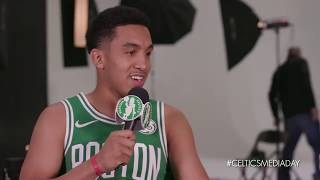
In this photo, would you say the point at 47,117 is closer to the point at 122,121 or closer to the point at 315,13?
the point at 122,121

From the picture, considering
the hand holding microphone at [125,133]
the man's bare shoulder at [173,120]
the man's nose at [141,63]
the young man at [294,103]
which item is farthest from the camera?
the young man at [294,103]

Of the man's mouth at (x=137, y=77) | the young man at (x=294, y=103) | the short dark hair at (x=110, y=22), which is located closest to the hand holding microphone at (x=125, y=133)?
the man's mouth at (x=137, y=77)

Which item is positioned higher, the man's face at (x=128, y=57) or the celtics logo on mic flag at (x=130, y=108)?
the man's face at (x=128, y=57)

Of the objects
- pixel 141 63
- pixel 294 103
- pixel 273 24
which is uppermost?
pixel 273 24

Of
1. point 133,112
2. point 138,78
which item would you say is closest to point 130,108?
point 133,112

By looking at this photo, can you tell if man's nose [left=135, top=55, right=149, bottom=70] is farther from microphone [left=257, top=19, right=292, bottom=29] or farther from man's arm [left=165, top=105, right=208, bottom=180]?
microphone [left=257, top=19, right=292, bottom=29]

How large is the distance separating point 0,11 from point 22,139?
633 mm

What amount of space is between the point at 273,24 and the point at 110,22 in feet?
3.90

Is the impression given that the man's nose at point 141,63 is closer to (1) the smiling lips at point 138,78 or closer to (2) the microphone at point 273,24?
(1) the smiling lips at point 138,78

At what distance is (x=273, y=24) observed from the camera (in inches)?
82.5

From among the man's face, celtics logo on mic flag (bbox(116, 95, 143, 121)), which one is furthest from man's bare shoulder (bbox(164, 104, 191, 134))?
celtics logo on mic flag (bbox(116, 95, 143, 121))

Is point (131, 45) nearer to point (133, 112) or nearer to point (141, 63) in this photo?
point (141, 63)

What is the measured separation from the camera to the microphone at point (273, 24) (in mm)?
2082

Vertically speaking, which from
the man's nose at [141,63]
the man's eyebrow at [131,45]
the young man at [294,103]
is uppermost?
the man's eyebrow at [131,45]
